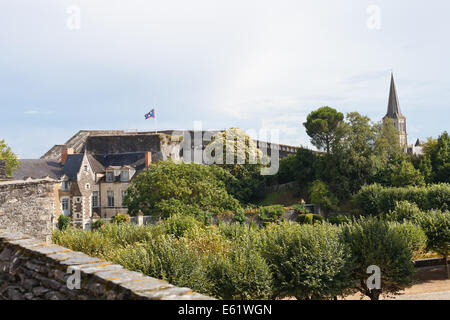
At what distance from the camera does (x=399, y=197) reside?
4184cm


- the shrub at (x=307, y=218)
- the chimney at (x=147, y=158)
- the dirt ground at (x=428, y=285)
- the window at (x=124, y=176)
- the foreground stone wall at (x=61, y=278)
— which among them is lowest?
the dirt ground at (x=428, y=285)

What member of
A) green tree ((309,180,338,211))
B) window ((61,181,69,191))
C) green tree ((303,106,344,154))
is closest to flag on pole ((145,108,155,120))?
window ((61,181,69,191))

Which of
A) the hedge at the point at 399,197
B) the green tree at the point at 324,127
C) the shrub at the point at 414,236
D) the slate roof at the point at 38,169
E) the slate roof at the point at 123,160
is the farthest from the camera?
the slate roof at the point at 123,160

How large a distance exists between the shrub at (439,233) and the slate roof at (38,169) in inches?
1731

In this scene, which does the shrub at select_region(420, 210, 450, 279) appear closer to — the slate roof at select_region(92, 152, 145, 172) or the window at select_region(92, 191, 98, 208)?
the slate roof at select_region(92, 152, 145, 172)

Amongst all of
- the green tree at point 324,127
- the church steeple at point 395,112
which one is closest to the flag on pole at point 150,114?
the green tree at point 324,127

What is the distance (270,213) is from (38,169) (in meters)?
31.2

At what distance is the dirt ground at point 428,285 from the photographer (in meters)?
22.2

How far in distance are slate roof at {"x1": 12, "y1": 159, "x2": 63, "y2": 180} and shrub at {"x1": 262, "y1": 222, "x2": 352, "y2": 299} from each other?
44.3 meters

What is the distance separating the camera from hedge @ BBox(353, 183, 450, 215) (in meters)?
38.6

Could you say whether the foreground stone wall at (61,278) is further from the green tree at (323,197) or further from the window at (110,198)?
the window at (110,198)

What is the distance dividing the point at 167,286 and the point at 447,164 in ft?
168

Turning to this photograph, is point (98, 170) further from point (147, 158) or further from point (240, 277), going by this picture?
point (240, 277)
